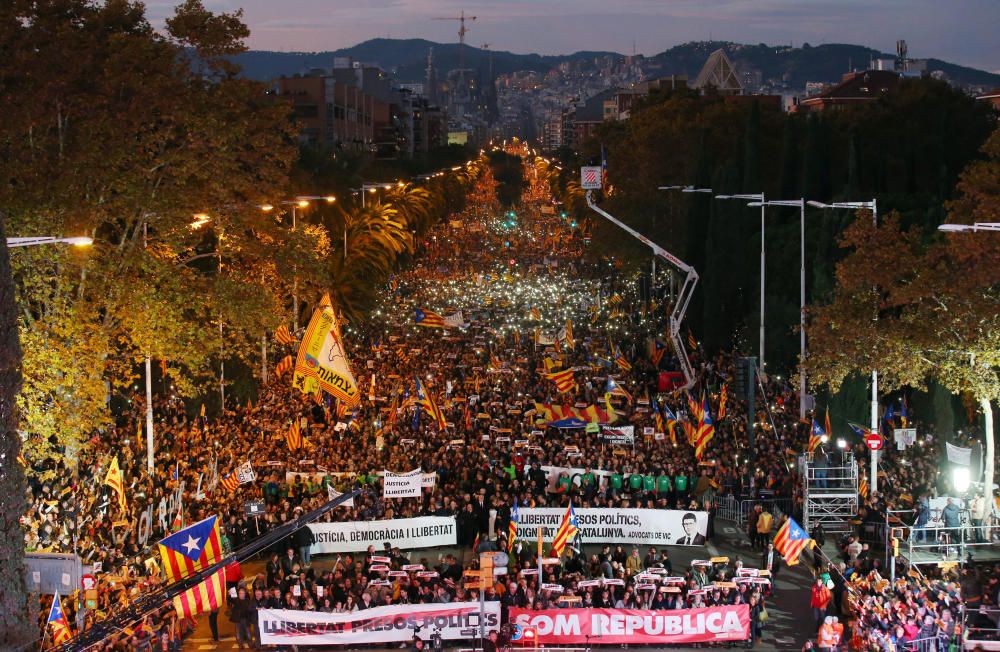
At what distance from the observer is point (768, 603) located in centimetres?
2298

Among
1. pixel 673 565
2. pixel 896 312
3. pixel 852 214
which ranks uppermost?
pixel 852 214

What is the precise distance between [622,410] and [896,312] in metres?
8.30

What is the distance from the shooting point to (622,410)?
38312mm

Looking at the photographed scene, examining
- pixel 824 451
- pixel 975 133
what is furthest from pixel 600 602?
pixel 975 133

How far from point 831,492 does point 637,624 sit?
790 centimetres

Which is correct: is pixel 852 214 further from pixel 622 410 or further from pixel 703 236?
pixel 703 236

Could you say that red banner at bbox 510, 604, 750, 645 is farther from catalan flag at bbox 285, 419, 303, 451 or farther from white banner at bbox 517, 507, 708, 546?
catalan flag at bbox 285, 419, 303, 451

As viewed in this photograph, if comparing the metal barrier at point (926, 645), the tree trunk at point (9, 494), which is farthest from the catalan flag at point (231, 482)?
the metal barrier at point (926, 645)

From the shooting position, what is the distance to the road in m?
21.0

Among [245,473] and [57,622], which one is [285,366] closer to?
[245,473]

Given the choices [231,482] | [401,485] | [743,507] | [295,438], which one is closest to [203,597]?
[401,485]

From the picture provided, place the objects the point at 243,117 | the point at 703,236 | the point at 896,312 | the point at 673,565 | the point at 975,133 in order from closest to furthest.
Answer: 1. the point at 673,565
2. the point at 243,117
3. the point at 896,312
4. the point at 703,236
5. the point at 975,133

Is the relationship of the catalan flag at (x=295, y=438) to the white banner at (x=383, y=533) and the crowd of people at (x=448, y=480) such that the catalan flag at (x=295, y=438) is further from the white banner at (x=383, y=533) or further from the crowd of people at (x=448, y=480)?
the white banner at (x=383, y=533)

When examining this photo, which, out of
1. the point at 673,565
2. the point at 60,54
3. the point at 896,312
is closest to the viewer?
the point at 673,565
